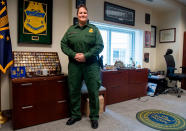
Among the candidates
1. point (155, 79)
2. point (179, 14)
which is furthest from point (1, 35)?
point (179, 14)

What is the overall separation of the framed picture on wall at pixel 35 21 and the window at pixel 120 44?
1.30 m

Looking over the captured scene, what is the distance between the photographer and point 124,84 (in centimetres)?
296

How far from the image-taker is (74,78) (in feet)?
6.22

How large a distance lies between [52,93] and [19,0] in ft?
4.77

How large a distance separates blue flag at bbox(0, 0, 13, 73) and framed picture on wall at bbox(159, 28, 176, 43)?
4114mm

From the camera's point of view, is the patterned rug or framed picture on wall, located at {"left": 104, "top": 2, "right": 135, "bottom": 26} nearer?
the patterned rug

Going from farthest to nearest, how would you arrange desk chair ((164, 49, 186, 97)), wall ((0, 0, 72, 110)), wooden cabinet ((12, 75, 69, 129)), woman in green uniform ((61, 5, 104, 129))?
desk chair ((164, 49, 186, 97)) → wall ((0, 0, 72, 110)) → woman in green uniform ((61, 5, 104, 129)) → wooden cabinet ((12, 75, 69, 129))

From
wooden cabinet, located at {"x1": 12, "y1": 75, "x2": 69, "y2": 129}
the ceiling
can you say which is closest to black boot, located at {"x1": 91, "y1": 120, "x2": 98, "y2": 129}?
wooden cabinet, located at {"x1": 12, "y1": 75, "x2": 69, "y2": 129}

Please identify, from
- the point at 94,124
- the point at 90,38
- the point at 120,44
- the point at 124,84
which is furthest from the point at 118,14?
the point at 94,124

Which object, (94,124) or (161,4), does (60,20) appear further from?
(161,4)

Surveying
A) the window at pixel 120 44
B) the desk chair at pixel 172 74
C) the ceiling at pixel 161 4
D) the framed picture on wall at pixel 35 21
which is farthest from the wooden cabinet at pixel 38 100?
the ceiling at pixel 161 4

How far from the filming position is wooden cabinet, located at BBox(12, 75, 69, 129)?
1754 mm

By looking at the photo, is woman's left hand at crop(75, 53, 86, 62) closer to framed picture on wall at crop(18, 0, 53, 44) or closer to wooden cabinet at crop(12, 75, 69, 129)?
wooden cabinet at crop(12, 75, 69, 129)

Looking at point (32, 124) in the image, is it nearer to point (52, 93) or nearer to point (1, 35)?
point (52, 93)
